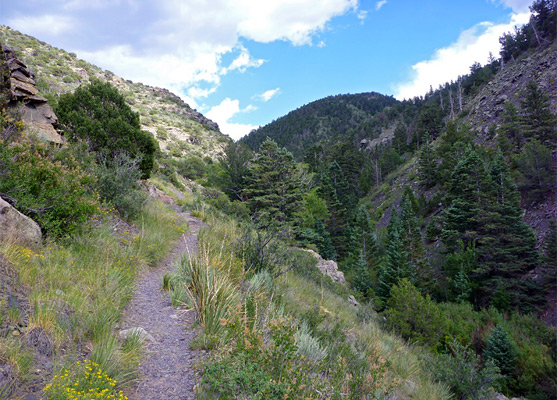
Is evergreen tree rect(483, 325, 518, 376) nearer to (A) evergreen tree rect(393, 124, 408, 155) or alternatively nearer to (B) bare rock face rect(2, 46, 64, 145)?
(B) bare rock face rect(2, 46, 64, 145)

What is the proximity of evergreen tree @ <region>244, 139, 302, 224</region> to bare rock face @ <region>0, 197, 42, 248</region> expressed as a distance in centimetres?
2009

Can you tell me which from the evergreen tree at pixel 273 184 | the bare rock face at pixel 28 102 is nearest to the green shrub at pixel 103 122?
the bare rock face at pixel 28 102

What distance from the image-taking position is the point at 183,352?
3258 mm

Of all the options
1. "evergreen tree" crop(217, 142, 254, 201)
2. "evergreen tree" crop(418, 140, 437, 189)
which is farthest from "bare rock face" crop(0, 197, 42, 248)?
"evergreen tree" crop(418, 140, 437, 189)

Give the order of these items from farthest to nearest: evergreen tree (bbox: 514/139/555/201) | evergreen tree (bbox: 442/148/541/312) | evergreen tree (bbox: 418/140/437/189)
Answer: evergreen tree (bbox: 418/140/437/189) < evergreen tree (bbox: 514/139/555/201) < evergreen tree (bbox: 442/148/541/312)

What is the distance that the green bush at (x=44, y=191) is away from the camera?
15.0 feet

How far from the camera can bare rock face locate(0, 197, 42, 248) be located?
3793 mm

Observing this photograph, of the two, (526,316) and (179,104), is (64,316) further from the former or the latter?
(179,104)

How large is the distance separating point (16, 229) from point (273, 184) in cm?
2193

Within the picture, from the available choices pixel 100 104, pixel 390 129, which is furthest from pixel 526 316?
pixel 390 129

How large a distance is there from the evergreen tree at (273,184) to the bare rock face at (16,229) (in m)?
20.1

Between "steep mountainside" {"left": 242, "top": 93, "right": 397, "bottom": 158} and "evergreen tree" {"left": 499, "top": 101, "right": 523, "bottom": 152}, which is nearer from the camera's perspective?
"evergreen tree" {"left": 499, "top": 101, "right": 523, "bottom": 152}

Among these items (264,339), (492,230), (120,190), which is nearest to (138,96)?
(120,190)

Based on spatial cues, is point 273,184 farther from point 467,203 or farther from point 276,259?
point 467,203
